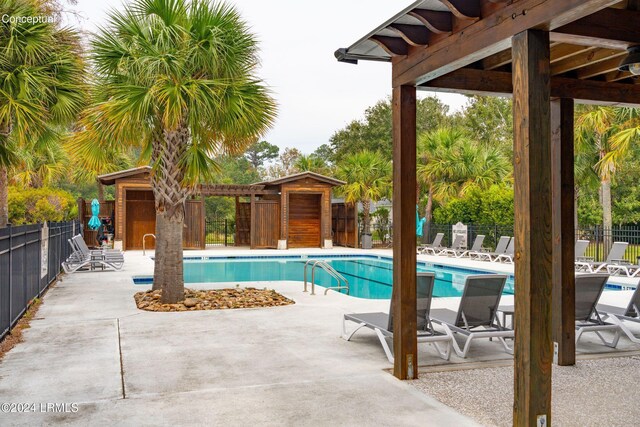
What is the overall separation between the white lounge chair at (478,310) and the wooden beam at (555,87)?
196 cm

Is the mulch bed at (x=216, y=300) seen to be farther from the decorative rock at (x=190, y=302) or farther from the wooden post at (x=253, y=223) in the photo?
the wooden post at (x=253, y=223)

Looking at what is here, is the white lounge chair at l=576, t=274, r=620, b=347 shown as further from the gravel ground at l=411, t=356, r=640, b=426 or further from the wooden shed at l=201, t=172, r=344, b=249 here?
the wooden shed at l=201, t=172, r=344, b=249

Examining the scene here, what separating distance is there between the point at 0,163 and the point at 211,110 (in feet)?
10.3

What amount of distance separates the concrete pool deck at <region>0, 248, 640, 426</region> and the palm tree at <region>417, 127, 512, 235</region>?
1627 centimetres

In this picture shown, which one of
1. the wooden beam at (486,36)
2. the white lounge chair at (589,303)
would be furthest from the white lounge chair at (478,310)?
the wooden beam at (486,36)

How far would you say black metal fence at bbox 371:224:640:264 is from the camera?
17800 millimetres

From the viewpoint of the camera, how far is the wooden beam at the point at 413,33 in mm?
4859

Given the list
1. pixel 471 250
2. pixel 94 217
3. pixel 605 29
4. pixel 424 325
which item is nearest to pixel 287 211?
pixel 94 217

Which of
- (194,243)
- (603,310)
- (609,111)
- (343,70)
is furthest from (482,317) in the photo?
(343,70)

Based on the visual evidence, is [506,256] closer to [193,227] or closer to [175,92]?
[193,227]

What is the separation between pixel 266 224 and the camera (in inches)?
979

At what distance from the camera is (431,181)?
25266 mm

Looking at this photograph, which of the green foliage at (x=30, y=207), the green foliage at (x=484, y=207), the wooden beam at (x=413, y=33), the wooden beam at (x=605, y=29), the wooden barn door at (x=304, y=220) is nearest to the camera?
the wooden beam at (x=605, y=29)

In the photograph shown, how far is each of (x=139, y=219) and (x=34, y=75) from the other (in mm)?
14656
